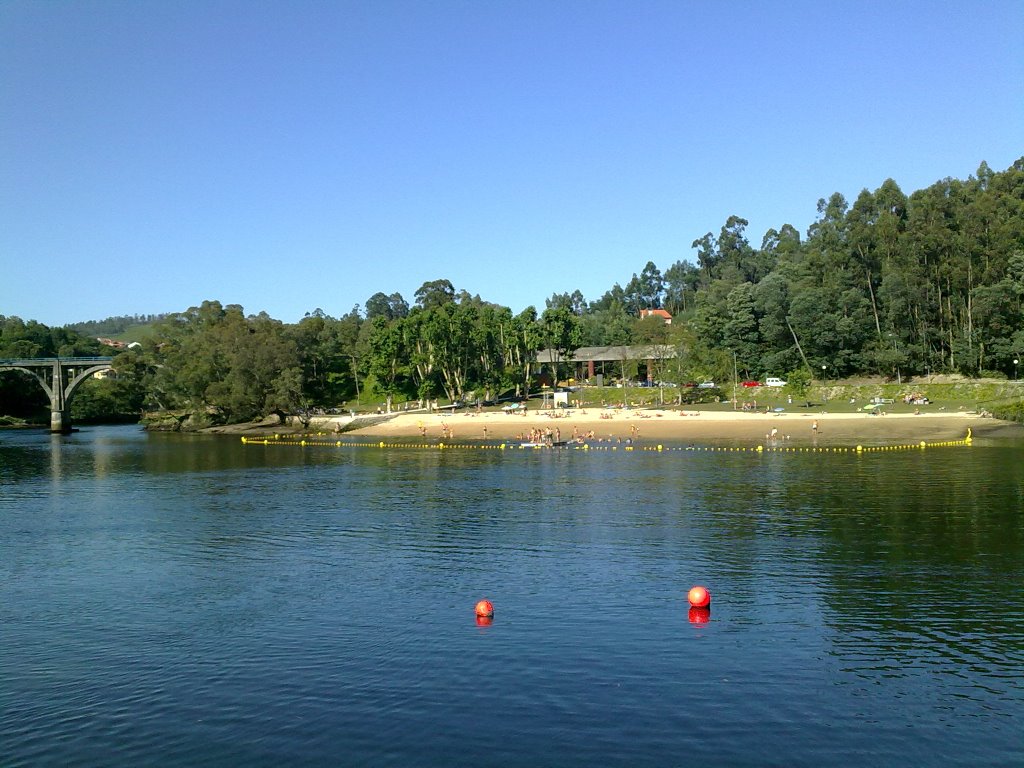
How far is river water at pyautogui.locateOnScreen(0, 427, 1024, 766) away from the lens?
1842cm

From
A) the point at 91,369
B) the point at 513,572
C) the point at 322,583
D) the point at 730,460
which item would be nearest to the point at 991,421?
the point at 730,460

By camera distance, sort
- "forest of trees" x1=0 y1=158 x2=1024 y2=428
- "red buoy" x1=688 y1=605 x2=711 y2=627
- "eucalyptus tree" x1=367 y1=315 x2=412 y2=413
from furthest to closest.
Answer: "eucalyptus tree" x1=367 y1=315 x2=412 y2=413, "forest of trees" x1=0 y1=158 x2=1024 y2=428, "red buoy" x1=688 y1=605 x2=711 y2=627

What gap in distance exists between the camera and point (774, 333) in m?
126

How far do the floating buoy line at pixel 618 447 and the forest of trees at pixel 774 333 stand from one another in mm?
21271

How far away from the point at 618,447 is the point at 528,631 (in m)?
61.1

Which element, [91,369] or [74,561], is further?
[91,369]

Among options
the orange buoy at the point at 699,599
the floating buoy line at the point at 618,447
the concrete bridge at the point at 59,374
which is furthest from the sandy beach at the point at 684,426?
the orange buoy at the point at 699,599

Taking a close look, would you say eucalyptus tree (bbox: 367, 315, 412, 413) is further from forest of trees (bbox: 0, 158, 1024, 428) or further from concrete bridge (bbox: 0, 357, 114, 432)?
concrete bridge (bbox: 0, 357, 114, 432)

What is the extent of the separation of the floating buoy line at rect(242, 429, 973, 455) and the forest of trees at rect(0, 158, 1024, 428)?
21271 millimetres

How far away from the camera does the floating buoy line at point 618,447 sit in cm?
7425

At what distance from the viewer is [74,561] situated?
3712 cm

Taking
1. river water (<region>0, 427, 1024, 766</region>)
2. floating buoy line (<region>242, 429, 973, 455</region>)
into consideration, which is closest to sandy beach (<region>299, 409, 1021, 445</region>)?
floating buoy line (<region>242, 429, 973, 455</region>)

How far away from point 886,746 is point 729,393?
103833mm

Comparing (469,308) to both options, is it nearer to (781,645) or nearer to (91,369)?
(91,369)
